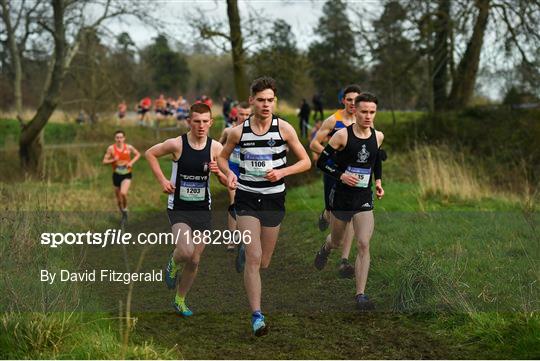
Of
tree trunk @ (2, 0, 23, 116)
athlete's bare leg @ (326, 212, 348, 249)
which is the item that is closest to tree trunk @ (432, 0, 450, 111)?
tree trunk @ (2, 0, 23, 116)

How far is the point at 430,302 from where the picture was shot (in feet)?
21.8

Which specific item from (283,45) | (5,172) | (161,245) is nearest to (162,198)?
(161,245)

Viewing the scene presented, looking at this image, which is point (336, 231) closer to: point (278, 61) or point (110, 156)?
point (110, 156)

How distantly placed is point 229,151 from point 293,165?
66 cm

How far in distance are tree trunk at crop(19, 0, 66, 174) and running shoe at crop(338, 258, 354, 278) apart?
15.8 metres

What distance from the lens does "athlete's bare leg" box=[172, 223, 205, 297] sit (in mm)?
6586

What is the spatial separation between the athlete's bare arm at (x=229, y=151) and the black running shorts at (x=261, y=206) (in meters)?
0.17

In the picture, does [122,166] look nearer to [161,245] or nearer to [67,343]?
[161,245]

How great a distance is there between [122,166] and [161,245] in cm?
296

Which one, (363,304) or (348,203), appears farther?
(348,203)

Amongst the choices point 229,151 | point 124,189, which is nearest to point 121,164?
point 124,189

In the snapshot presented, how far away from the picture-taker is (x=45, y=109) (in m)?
23.3

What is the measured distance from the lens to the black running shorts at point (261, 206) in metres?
6.16

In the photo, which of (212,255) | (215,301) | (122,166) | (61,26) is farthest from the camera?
(61,26)
